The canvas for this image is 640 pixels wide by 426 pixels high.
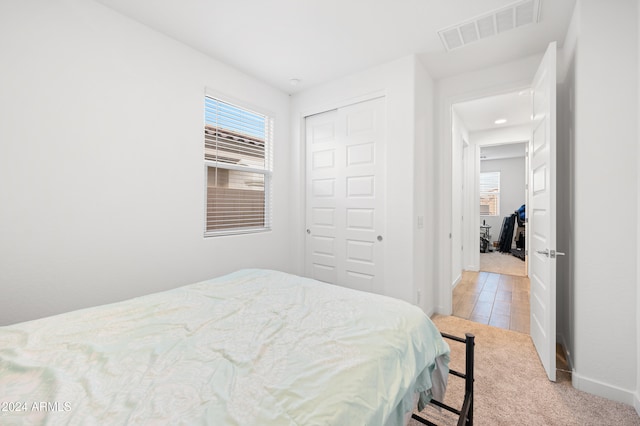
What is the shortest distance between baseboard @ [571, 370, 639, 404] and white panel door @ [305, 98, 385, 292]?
4.99 ft

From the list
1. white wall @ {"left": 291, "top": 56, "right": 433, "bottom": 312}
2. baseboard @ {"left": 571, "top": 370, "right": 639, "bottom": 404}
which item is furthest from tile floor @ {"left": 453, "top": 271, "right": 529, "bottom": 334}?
baseboard @ {"left": 571, "top": 370, "right": 639, "bottom": 404}

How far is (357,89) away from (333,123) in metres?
0.46

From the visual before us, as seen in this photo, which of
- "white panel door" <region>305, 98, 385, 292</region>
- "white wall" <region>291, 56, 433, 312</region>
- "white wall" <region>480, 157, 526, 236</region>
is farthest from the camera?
"white wall" <region>480, 157, 526, 236</region>

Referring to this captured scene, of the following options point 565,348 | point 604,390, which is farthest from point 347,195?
point 604,390

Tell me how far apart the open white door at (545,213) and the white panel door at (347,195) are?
1287 mm

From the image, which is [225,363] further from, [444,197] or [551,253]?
[444,197]

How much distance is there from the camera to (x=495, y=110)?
4.04m

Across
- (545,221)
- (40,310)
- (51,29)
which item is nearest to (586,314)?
(545,221)

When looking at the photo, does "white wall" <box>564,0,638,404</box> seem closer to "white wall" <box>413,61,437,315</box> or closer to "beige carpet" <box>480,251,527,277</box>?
"white wall" <box>413,61,437,315</box>

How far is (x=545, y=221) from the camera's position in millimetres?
2062

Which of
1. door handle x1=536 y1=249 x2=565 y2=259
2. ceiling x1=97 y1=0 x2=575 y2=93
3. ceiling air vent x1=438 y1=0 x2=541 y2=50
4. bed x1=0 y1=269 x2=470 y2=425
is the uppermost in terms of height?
ceiling x1=97 y1=0 x2=575 y2=93

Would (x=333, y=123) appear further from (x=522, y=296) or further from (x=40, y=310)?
(x=522, y=296)

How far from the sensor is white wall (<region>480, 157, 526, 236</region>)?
7605 mm

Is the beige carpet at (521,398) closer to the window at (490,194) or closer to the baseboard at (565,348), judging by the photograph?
the baseboard at (565,348)
